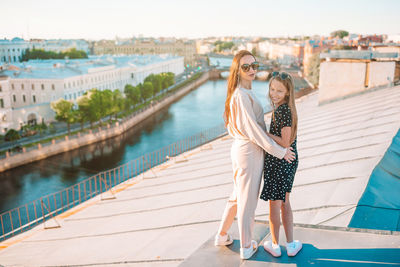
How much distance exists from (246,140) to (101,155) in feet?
62.3

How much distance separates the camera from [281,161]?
6.68 ft

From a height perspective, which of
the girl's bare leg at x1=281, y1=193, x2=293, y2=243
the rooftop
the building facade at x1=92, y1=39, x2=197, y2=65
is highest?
the building facade at x1=92, y1=39, x2=197, y2=65

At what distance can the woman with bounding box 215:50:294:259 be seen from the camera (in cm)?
197

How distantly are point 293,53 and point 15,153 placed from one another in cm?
5685

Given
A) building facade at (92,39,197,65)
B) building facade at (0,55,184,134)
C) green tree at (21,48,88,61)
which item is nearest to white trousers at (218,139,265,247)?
building facade at (0,55,184,134)

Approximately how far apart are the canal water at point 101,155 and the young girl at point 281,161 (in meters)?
14.0

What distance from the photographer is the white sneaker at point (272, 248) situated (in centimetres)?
215

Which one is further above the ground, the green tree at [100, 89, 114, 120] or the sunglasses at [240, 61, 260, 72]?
the sunglasses at [240, 61, 260, 72]

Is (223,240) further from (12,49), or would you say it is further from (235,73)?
(12,49)

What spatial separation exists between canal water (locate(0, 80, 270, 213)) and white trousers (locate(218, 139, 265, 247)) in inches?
551

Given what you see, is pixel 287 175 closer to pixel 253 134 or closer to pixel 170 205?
pixel 253 134

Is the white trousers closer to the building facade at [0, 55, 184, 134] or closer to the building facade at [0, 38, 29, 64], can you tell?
the building facade at [0, 55, 184, 134]

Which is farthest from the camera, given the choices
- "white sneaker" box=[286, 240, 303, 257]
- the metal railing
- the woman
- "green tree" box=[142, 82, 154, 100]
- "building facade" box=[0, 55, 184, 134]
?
"green tree" box=[142, 82, 154, 100]

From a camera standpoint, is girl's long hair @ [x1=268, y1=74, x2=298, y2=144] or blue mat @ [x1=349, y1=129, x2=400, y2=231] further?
blue mat @ [x1=349, y1=129, x2=400, y2=231]
